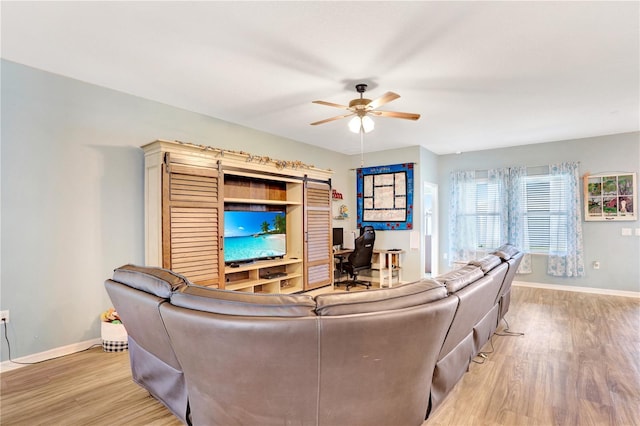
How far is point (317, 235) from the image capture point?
4785 mm

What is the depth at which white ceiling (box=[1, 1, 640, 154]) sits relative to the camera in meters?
1.95

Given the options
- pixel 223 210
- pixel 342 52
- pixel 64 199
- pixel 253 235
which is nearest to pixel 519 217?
pixel 253 235

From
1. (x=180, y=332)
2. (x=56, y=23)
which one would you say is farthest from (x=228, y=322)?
(x=56, y=23)

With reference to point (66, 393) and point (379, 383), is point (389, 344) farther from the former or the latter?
point (66, 393)

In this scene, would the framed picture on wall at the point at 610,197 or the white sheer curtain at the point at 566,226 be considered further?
the white sheer curtain at the point at 566,226

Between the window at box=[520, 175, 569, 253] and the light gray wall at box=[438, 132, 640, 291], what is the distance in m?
0.26

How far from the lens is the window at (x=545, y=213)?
207 inches

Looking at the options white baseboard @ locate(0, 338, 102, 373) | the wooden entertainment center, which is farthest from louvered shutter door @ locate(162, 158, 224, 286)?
white baseboard @ locate(0, 338, 102, 373)

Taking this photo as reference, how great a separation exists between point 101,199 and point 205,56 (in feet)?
5.67

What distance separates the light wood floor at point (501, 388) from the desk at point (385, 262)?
7.96ft

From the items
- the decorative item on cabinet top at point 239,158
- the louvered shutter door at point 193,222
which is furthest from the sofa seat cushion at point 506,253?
the louvered shutter door at point 193,222

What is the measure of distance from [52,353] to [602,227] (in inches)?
290

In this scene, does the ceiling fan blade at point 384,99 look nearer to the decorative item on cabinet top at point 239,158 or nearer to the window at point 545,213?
the decorative item on cabinet top at point 239,158

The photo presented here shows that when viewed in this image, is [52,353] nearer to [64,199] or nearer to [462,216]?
[64,199]
